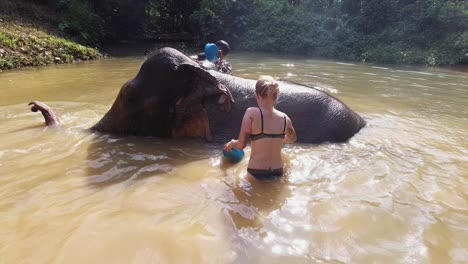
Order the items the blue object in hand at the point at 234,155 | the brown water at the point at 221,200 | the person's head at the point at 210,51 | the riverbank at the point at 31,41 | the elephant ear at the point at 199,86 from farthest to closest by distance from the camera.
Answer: the riverbank at the point at 31,41, the person's head at the point at 210,51, the elephant ear at the point at 199,86, the blue object in hand at the point at 234,155, the brown water at the point at 221,200

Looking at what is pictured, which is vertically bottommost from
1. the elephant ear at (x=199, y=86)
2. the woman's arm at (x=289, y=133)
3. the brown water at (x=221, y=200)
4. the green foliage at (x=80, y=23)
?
the brown water at (x=221, y=200)

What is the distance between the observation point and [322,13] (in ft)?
76.6

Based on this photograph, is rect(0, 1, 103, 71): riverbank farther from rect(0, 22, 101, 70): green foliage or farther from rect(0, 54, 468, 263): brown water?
rect(0, 54, 468, 263): brown water

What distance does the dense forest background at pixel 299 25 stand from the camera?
16.7m

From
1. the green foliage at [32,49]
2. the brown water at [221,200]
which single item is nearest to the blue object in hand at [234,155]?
the brown water at [221,200]

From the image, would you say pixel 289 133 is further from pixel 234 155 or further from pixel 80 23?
pixel 80 23

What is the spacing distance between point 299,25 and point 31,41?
1380 cm

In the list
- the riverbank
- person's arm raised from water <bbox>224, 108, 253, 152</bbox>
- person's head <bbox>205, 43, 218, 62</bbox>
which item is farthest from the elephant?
the riverbank

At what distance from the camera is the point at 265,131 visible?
3.48 metres

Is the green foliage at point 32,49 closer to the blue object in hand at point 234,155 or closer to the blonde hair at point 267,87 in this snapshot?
the blue object in hand at point 234,155

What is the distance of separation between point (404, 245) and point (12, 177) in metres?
3.24

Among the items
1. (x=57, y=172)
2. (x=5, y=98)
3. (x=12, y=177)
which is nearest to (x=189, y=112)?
(x=57, y=172)

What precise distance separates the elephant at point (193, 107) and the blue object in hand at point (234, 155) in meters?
0.48

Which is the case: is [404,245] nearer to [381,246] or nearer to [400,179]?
[381,246]
